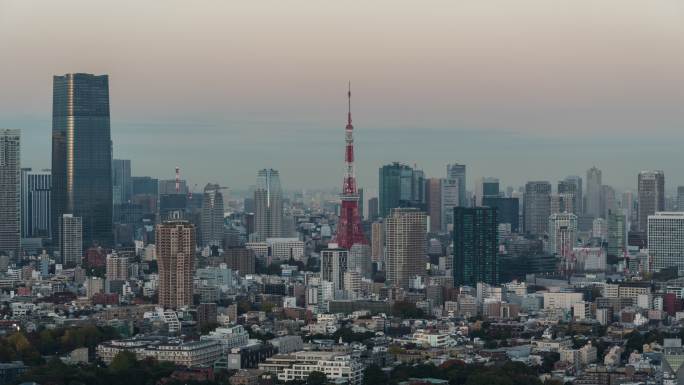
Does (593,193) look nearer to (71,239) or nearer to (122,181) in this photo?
(122,181)

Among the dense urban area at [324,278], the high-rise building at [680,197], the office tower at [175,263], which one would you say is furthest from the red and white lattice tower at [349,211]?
the high-rise building at [680,197]

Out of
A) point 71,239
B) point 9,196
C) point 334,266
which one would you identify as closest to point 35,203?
point 9,196

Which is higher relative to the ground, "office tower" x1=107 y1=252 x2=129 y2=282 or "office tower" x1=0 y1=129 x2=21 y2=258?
"office tower" x1=0 y1=129 x2=21 y2=258

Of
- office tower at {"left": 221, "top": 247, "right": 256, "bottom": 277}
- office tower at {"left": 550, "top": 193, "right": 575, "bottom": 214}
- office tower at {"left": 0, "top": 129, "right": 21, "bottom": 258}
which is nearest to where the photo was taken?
office tower at {"left": 221, "top": 247, "right": 256, "bottom": 277}

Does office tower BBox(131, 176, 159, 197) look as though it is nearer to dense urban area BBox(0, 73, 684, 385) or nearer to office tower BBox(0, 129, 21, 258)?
dense urban area BBox(0, 73, 684, 385)

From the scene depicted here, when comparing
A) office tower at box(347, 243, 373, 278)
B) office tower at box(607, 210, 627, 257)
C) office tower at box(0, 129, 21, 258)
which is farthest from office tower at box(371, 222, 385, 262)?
office tower at box(0, 129, 21, 258)

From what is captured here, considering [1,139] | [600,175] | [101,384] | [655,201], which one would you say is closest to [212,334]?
[101,384]

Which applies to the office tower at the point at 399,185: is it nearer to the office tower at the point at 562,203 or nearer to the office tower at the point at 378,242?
the office tower at the point at 562,203
